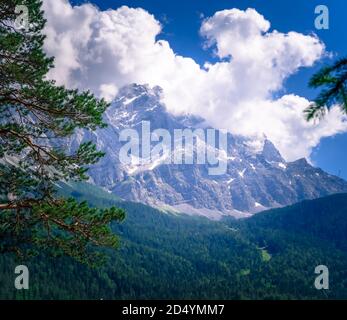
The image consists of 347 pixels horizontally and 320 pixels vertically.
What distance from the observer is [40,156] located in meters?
20.2

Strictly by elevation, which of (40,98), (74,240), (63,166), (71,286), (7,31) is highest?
(7,31)

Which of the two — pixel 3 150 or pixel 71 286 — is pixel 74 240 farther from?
pixel 71 286

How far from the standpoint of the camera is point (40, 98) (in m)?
19.5

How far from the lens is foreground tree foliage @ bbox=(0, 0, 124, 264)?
19.2 meters

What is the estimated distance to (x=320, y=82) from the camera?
5977 mm

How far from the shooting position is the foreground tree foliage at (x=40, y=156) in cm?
1922
